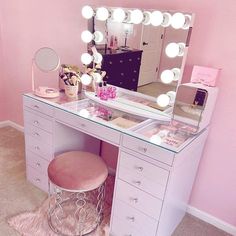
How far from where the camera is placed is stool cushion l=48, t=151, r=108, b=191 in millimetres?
1525

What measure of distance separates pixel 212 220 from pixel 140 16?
62.5 inches

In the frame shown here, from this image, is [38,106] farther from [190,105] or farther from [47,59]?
[190,105]

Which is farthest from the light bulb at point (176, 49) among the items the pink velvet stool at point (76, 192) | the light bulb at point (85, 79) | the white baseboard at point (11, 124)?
the white baseboard at point (11, 124)

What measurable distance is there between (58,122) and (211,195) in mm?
1254

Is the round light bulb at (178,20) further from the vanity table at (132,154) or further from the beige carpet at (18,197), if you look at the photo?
the beige carpet at (18,197)

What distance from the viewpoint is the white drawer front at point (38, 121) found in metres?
1.86

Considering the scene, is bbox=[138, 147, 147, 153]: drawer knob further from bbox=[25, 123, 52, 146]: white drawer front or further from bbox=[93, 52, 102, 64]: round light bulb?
bbox=[93, 52, 102, 64]: round light bulb

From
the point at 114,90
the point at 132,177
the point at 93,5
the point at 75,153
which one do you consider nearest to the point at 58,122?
the point at 75,153

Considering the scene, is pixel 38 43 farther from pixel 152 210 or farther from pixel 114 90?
pixel 152 210

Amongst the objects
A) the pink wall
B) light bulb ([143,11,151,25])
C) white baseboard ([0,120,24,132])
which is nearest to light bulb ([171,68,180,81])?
the pink wall

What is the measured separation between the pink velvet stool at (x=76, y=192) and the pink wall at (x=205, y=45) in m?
0.78

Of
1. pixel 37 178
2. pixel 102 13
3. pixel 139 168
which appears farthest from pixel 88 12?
pixel 37 178

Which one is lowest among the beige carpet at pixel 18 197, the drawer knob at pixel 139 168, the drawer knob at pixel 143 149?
the beige carpet at pixel 18 197

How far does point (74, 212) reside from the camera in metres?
1.91
